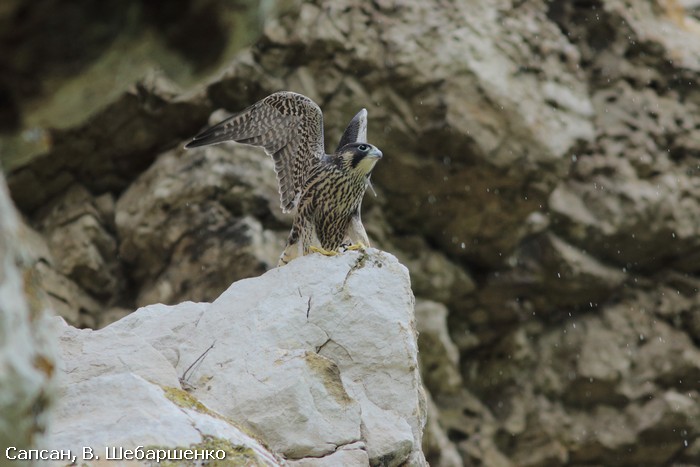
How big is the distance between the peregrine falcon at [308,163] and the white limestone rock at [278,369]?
3.88ft

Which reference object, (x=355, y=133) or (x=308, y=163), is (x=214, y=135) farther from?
(x=355, y=133)

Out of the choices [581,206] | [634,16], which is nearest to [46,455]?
[581,206]

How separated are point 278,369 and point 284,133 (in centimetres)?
281

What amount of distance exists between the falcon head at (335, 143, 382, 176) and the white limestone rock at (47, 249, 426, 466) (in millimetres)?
1209

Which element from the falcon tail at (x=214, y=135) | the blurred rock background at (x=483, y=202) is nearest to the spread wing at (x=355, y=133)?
the falcon tail at (x=214, y=135)

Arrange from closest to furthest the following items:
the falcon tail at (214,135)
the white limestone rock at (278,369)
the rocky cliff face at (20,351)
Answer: the rocky cliff face at (20,351) < the white limestone rock at (278,369) < the falcon tail at (214,135)

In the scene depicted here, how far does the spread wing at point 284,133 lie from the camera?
22.2 feet

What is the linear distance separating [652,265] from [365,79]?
4070 millimetres

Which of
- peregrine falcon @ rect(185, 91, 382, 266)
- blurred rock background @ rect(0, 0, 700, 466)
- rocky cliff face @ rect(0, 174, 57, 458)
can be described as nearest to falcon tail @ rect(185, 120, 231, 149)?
peregrine falcon @ rect(185, 91, 382, 266)

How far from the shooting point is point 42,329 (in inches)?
90.2

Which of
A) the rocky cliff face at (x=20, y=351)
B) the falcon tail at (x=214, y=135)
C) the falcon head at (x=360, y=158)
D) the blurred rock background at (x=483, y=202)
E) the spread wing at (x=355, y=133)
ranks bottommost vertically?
the blurred rock background at (x=483, y=202)

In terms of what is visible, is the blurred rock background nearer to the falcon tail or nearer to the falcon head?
the falcon tail

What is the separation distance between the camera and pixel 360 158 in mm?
6344

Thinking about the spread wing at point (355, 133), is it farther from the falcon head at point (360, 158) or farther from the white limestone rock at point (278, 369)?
the white limestone rock at point (278, 369)
